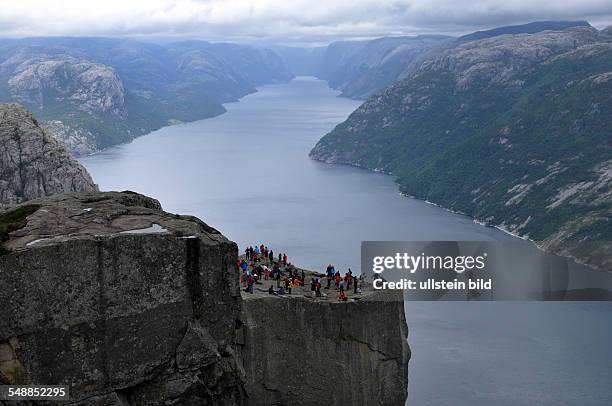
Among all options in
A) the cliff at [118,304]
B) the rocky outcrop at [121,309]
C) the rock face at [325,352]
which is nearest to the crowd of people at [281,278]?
the rock face at [325,352]

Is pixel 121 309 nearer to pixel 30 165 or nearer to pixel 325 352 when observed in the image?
pixel 325 352

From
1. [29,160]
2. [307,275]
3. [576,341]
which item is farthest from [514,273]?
[307,275]

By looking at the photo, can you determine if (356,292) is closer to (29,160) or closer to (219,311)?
(219,311)

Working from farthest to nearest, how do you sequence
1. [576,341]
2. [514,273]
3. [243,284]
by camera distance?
[514,273] < [576,341] < [243,284]

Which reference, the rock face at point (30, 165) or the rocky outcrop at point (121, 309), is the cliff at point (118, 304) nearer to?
the rocky outcrop at point (121, 309)

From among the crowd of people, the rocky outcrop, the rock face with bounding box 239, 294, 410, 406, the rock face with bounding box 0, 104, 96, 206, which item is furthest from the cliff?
the rock face with bounding box 0, 104, 96, 206
